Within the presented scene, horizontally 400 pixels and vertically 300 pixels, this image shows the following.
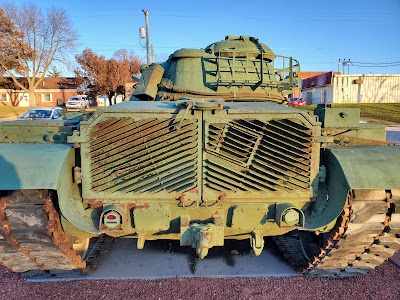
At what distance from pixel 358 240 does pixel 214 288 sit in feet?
5.63

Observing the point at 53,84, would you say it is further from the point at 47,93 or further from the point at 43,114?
the point at 43,114

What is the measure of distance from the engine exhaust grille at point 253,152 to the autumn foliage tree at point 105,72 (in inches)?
1465

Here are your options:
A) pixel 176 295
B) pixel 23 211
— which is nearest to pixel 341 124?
pixel 176 295

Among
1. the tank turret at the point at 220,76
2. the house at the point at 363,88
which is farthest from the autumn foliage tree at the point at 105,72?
the tank turret at the point at 220,76

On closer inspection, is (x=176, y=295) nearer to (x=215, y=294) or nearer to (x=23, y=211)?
(x=215, y=294)

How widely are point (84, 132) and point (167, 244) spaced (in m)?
2.66

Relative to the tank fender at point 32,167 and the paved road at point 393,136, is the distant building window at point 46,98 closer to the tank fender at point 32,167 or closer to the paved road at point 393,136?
the paved road at point 393,136

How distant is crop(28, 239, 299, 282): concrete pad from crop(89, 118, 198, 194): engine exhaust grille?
5.26 feet

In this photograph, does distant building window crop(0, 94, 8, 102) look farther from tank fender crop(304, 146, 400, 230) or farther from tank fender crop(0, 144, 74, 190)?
tank fender crop(304, 146, 400, 230)

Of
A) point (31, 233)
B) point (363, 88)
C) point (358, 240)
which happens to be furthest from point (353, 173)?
point (363, 88)

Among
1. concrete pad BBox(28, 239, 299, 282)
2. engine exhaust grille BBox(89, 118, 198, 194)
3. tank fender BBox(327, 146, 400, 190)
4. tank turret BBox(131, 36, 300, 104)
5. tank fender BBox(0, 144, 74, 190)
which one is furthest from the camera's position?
tank turret BBox(131, 36, 300, 104)

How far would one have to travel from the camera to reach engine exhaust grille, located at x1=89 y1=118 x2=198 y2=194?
366cm

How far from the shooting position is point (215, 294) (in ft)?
14.1

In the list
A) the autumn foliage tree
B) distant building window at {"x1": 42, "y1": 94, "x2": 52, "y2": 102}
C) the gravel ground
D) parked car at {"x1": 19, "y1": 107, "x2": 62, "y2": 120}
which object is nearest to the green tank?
the gravel ground
